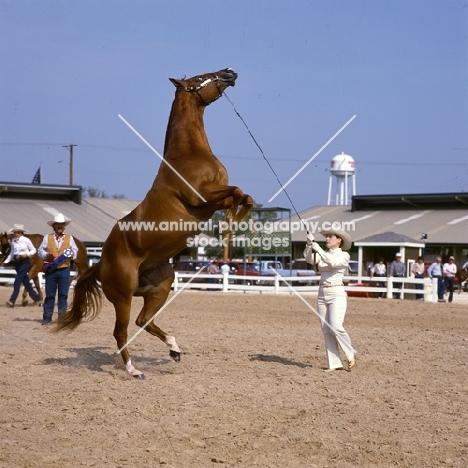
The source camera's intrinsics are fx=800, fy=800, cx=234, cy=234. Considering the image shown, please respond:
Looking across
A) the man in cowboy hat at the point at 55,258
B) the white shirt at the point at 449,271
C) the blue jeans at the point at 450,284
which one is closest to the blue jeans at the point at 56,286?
the man in cowboy hat at the point at 55,258

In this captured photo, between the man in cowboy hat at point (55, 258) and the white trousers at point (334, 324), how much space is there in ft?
18.4

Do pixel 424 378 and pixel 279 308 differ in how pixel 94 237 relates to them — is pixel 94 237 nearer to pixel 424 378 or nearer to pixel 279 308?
pixel 279 308

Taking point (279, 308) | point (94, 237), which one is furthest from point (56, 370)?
point (94, 237)

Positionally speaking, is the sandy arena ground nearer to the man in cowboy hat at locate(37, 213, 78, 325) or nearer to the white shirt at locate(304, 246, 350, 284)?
the man in cowboy hat at locate(37, 213, 78, 325)

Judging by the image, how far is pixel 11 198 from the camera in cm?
4875

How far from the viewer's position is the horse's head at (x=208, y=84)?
29.5 feet

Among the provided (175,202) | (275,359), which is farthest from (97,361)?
(175,202)

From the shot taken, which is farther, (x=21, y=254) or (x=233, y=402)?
(x=21, y=254)

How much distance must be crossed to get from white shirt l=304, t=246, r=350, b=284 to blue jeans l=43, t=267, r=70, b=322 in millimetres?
5835

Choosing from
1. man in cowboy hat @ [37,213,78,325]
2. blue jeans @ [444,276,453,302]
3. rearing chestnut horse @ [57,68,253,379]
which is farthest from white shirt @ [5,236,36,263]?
blue jeans @ [444,276,453,302]

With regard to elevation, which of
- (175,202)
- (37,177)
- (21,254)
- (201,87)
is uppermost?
(37,177)

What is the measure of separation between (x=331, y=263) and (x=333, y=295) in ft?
1.28

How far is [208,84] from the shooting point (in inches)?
354

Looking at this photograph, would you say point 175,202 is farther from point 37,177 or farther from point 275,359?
point 37,177
